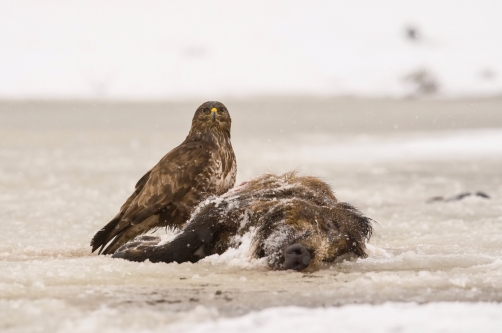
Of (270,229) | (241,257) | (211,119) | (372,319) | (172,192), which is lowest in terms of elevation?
(372,319)

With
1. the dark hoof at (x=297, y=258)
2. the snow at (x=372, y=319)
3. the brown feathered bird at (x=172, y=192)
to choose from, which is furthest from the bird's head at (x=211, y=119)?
the snow at (x=372, y=319)

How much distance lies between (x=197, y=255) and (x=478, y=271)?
174 cm

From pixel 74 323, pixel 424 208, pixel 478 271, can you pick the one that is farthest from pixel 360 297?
pixel 424 208

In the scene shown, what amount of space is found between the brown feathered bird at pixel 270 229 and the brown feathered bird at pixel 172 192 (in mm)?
624

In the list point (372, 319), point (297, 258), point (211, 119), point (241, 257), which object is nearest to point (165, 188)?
point (211, 119)

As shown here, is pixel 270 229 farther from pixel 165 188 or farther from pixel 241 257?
pixel 165 188

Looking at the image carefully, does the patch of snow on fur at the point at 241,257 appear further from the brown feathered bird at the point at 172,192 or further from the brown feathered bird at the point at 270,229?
the brown feathered bird at the point at 172,192

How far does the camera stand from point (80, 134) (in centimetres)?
1509

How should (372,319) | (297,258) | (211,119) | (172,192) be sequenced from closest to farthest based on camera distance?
Result: (372,319) → (297,258) → (172,192) → (211,119)

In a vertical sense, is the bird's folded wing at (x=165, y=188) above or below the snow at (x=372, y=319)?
above

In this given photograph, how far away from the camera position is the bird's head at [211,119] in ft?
21.7

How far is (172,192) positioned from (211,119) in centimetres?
81

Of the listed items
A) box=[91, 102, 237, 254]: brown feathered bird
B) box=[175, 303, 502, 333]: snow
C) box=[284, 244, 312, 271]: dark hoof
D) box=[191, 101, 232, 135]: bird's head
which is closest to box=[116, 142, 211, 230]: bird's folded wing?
box=[91, 102, 237, 254]: brown feathered bird

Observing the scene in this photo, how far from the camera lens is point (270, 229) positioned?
507cm
